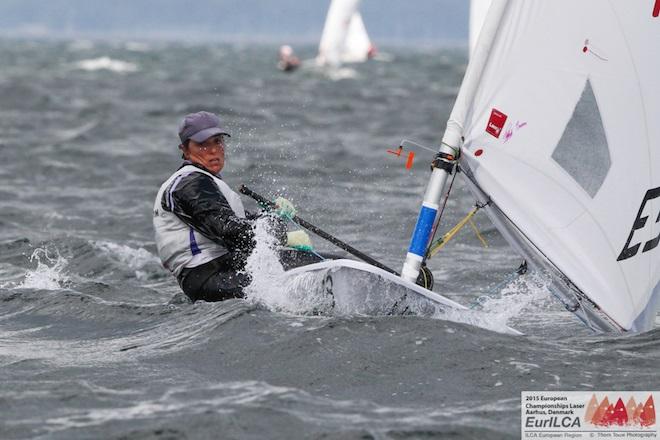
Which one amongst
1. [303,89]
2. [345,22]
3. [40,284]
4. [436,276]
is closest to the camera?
[40,284]

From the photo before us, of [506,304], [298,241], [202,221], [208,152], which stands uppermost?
[208,152]

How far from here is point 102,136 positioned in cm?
1908

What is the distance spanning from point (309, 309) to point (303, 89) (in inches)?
1145

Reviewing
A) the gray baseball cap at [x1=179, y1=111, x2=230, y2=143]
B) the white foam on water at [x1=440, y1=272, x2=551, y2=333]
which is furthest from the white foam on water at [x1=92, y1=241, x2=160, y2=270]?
the white foam on water at [x1=440, y1=272, x2=551, y2=333]

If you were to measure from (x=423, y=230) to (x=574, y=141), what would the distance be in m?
0.94

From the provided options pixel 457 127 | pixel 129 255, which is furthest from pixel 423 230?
pixel 129 255

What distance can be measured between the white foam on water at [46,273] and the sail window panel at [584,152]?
357 centimetres

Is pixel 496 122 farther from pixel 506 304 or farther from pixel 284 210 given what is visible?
pixel 506 304

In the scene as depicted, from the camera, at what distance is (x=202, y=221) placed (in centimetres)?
641

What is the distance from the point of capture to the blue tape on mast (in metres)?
6.14

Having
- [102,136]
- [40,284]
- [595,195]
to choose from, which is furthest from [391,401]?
[102,136]

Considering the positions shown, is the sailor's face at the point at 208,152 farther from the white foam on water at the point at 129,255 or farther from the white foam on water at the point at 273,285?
the white foam on water at the point at 129,255

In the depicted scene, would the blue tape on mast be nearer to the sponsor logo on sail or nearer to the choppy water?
the choppy water

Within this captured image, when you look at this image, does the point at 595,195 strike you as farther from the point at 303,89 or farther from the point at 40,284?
the point at 303,89
